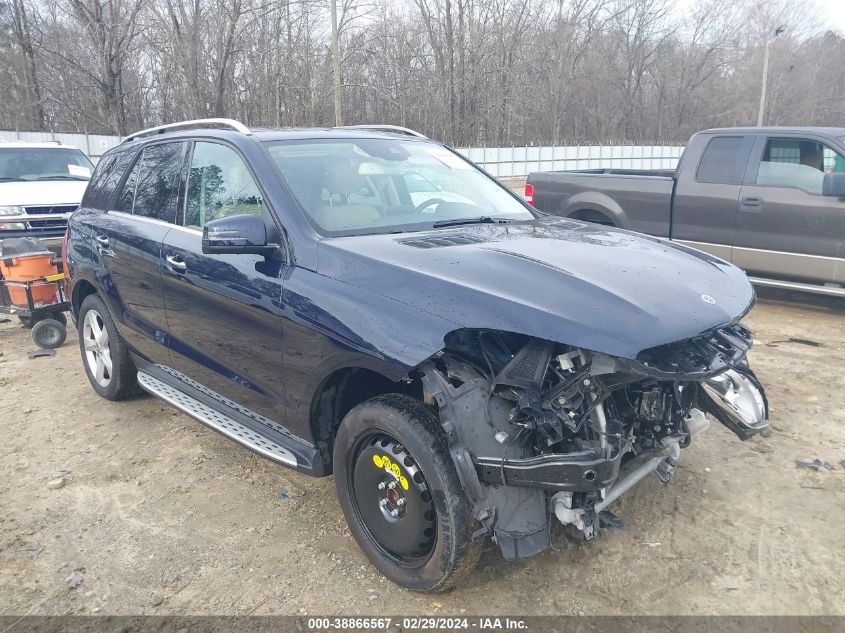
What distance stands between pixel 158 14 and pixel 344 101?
10191mm

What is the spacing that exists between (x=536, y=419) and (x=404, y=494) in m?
0.68

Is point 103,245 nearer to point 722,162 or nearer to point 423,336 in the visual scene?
point 423,336

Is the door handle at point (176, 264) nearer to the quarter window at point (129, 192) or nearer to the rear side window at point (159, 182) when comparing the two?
the rear side window at point (159, 182)

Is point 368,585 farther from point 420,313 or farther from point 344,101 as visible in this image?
point 344,101

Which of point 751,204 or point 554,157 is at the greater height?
point 554,157

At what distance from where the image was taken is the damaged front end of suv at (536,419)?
7.99ft

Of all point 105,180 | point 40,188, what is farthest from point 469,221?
point 40,188

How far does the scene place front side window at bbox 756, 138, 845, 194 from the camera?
22.6ft

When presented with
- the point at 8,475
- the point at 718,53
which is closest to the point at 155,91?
the point at 8,475

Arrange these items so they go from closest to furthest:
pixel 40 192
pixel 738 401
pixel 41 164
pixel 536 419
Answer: pixel 536 419, pixel 738 401, pixel 40 192, pixel 41 164

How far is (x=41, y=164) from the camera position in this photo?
33.5 feet

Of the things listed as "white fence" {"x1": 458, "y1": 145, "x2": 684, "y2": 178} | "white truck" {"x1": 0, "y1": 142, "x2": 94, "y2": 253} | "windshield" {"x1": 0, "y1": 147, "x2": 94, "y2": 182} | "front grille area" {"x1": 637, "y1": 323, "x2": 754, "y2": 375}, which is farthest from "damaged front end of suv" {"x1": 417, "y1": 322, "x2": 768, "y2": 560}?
"white fence" {"x1": 458, "y1": 145, "x2": 684, "y2": 178}

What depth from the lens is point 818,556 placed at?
301 centimetres

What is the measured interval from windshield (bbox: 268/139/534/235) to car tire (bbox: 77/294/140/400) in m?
2.25
